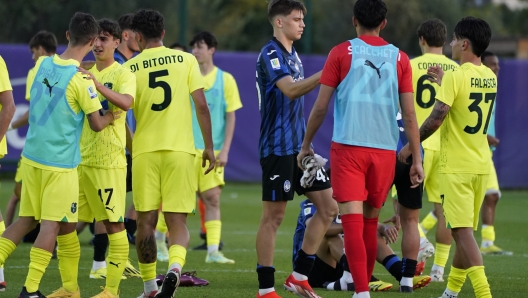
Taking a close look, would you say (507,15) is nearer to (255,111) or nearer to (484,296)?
(255,111)

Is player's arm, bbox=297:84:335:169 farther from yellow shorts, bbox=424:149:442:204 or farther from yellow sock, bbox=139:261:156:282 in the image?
yellow shorts, bbox=424:149:442:204

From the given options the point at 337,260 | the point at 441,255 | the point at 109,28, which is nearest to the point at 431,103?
the point at 441,255

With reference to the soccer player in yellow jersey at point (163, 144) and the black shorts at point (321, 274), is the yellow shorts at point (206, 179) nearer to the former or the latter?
the black shorts at point (321, 274)

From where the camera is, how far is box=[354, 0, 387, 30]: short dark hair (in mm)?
6465

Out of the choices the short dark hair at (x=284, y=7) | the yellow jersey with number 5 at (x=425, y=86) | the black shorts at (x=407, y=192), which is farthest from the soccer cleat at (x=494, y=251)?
the short dark hair at (x=284, y=7)

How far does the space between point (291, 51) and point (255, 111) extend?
12.8m

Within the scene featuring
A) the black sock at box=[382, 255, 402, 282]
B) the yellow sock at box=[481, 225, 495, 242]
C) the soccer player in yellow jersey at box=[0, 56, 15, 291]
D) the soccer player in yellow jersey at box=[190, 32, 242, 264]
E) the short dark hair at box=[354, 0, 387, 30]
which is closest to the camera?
the short dark hair at box=[354, 0, 387, 30]

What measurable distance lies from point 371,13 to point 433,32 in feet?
8.56

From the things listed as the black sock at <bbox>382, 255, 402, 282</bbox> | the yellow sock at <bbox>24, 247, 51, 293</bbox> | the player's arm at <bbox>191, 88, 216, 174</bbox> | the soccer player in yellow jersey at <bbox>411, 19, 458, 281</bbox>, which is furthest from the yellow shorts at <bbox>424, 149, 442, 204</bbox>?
the yellow sock at <bbox>24, 247, 51, 293</bbox>

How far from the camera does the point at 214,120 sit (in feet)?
36.3

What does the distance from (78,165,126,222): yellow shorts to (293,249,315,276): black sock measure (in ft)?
4.71

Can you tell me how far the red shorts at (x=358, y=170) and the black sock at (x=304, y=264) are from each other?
32.0 inches

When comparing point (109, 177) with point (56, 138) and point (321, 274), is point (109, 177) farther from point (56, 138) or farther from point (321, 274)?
point (321, 274)

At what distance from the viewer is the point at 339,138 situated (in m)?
6.45
